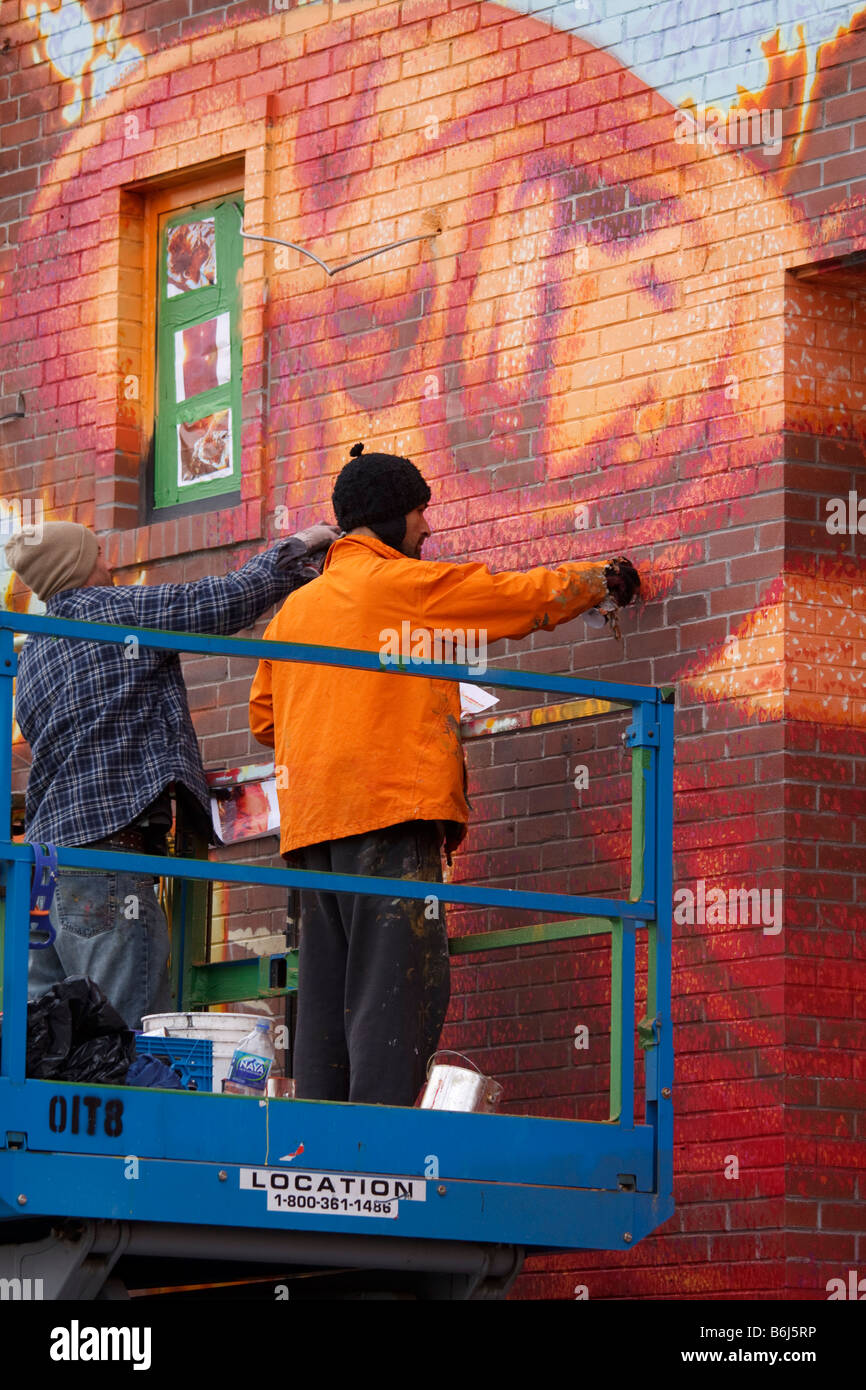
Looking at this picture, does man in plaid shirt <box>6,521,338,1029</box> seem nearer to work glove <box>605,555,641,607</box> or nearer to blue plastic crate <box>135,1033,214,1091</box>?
blue plastic crate <box>135,1033,214,1091</box>

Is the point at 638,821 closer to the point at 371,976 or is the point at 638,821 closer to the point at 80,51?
the point at 371,976

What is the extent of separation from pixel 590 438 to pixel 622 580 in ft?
2.04

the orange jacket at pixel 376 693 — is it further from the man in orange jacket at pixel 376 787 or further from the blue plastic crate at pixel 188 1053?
the blue plastic crate at pixel 188 1053

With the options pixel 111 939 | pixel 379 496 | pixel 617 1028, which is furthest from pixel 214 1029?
pixel 379 496

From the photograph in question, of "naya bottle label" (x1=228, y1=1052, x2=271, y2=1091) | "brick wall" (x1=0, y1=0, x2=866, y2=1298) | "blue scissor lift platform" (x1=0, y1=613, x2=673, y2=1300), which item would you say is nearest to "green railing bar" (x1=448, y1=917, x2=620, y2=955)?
"blue scissor lift platform" (x1=0, y1=613, x2=673, y2=1300)

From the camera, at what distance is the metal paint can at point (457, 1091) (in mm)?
7184

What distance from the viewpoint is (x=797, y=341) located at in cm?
818

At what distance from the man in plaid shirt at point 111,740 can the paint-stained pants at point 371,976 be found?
0.60 meters

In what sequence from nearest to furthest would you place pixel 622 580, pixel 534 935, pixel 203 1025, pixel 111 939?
pixel 203 1025 → pixel 534 935 → pixel 111 939 → pixel 622 580

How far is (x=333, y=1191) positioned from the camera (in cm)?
677

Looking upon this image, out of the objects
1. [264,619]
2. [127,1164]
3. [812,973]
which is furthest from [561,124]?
[127,1164]

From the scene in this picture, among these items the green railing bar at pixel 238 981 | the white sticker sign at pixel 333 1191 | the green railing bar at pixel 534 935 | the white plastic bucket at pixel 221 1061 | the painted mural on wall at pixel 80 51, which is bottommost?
the white sticker sign at pixel 333 1191

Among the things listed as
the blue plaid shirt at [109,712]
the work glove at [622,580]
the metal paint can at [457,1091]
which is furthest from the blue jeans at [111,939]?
the work glove at [622,580]

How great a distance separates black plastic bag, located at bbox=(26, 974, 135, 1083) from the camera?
668 cm
